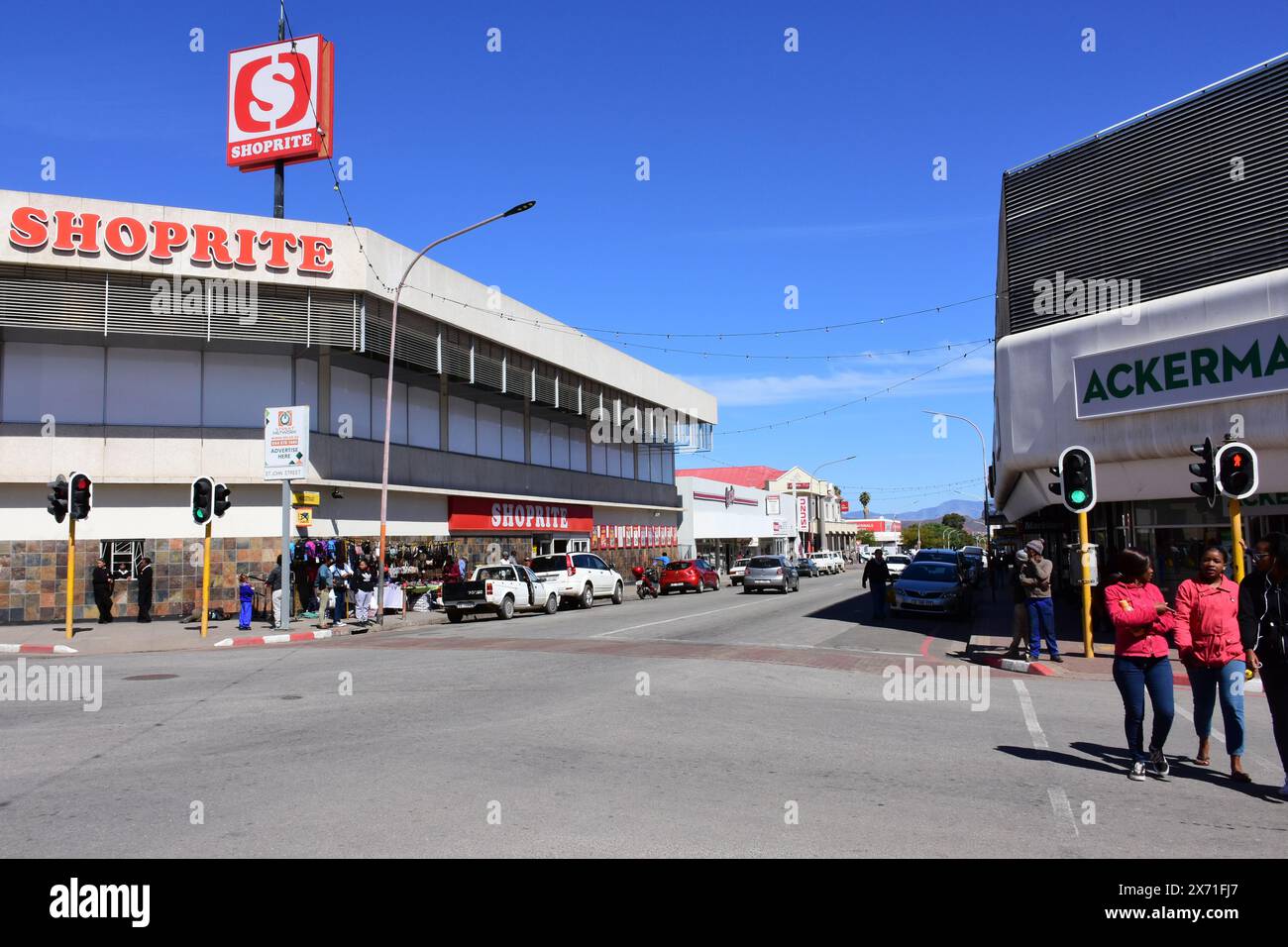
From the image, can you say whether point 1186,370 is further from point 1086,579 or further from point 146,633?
point 146,633

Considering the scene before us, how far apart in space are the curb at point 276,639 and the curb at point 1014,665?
1445 cm

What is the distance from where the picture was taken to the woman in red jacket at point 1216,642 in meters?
7.37

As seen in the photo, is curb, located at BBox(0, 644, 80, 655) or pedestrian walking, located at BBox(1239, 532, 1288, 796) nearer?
pedestrian walking, located at BBox(1239, 532, 1288, 796)

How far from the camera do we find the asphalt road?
5.77m

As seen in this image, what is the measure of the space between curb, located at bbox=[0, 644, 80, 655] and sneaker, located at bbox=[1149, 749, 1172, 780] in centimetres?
1902

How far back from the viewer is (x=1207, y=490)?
43.8 ft

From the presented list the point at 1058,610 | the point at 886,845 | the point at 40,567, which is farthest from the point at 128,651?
the point at 1058,610

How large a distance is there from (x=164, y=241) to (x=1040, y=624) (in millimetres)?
23160

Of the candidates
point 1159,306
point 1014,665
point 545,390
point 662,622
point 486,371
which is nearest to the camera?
point 1014,665

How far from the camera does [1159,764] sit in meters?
7.51

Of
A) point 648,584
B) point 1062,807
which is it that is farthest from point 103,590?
point 1062,807

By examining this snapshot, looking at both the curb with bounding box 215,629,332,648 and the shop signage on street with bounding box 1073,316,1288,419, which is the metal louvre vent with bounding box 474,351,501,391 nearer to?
the curb with bounding box 215,629,332,648

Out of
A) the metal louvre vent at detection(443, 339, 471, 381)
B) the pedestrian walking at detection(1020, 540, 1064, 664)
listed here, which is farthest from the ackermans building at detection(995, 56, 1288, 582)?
the metal louvre vent at detection(443, 339, 471, 381)
